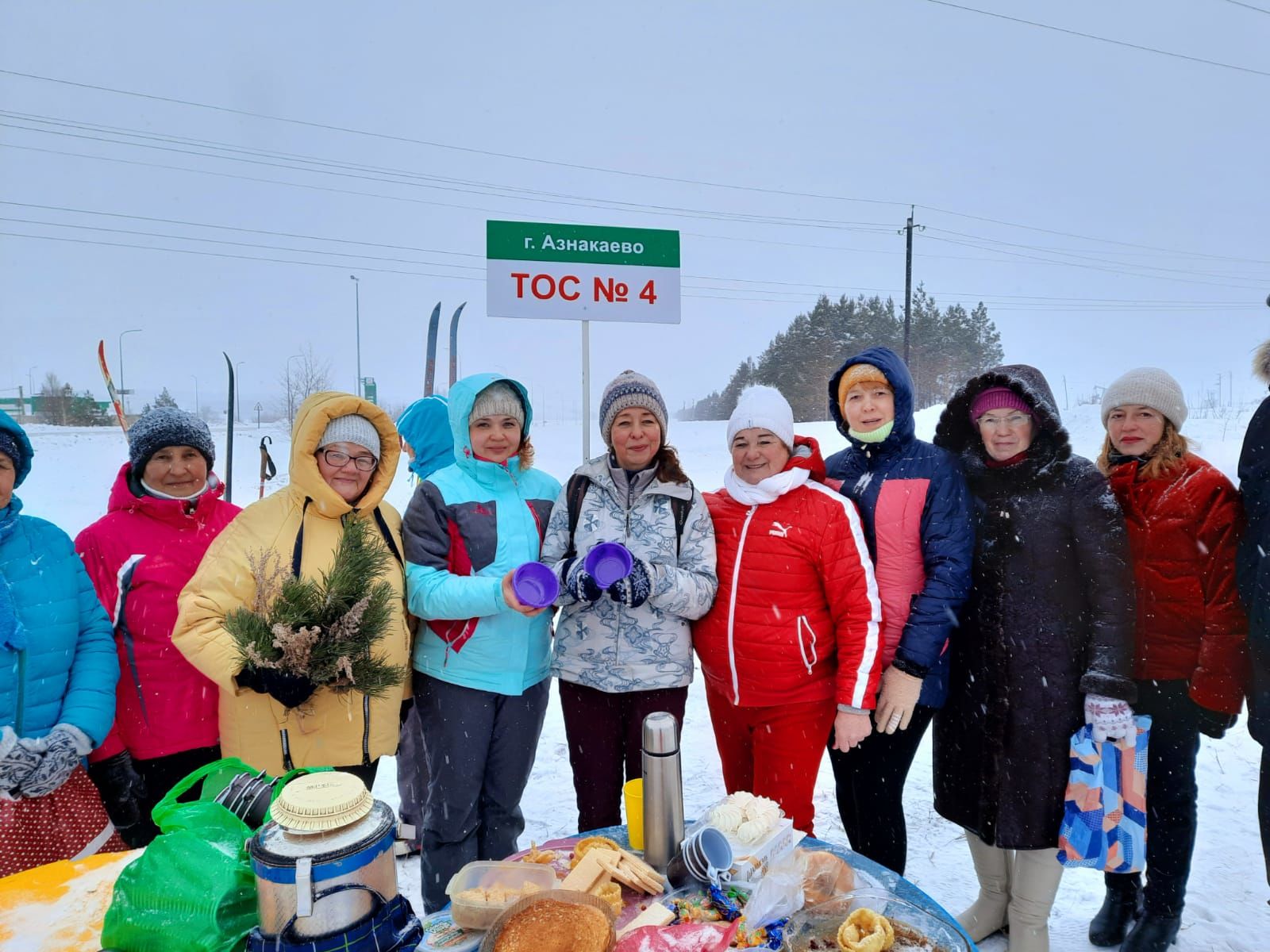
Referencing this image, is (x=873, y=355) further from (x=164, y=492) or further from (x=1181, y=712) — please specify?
(x=164, y=492)

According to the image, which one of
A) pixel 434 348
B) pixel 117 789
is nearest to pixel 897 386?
pixel 117 789

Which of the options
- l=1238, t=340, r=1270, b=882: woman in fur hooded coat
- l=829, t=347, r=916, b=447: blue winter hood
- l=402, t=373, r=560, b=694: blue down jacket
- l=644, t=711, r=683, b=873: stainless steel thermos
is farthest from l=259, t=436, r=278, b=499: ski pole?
l=1238, t=340, r=1270, b=882: woman in fur hooded coat

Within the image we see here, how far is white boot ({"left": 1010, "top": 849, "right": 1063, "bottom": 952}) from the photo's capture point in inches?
106

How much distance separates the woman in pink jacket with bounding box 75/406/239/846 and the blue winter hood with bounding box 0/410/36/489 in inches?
10.4

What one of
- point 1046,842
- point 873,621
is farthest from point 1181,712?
point 873,621

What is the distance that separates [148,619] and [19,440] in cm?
75

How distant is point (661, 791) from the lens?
192 centimetres

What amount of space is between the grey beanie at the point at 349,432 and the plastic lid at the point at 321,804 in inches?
57.0

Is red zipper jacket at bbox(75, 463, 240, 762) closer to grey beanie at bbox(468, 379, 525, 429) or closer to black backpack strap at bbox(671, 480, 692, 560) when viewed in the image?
grey beanie at bbox(468, 379, 525, 429)

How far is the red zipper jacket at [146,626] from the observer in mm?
2650

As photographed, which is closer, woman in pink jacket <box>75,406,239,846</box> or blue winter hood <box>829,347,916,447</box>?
woman in pink jacket <box>75,406,239,846</box>

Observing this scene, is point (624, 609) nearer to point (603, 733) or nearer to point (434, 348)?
point (603, 733)

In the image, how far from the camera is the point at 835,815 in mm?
3998

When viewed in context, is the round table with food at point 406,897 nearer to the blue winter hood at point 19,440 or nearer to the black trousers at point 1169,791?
the blue winter hood at point 19,440
